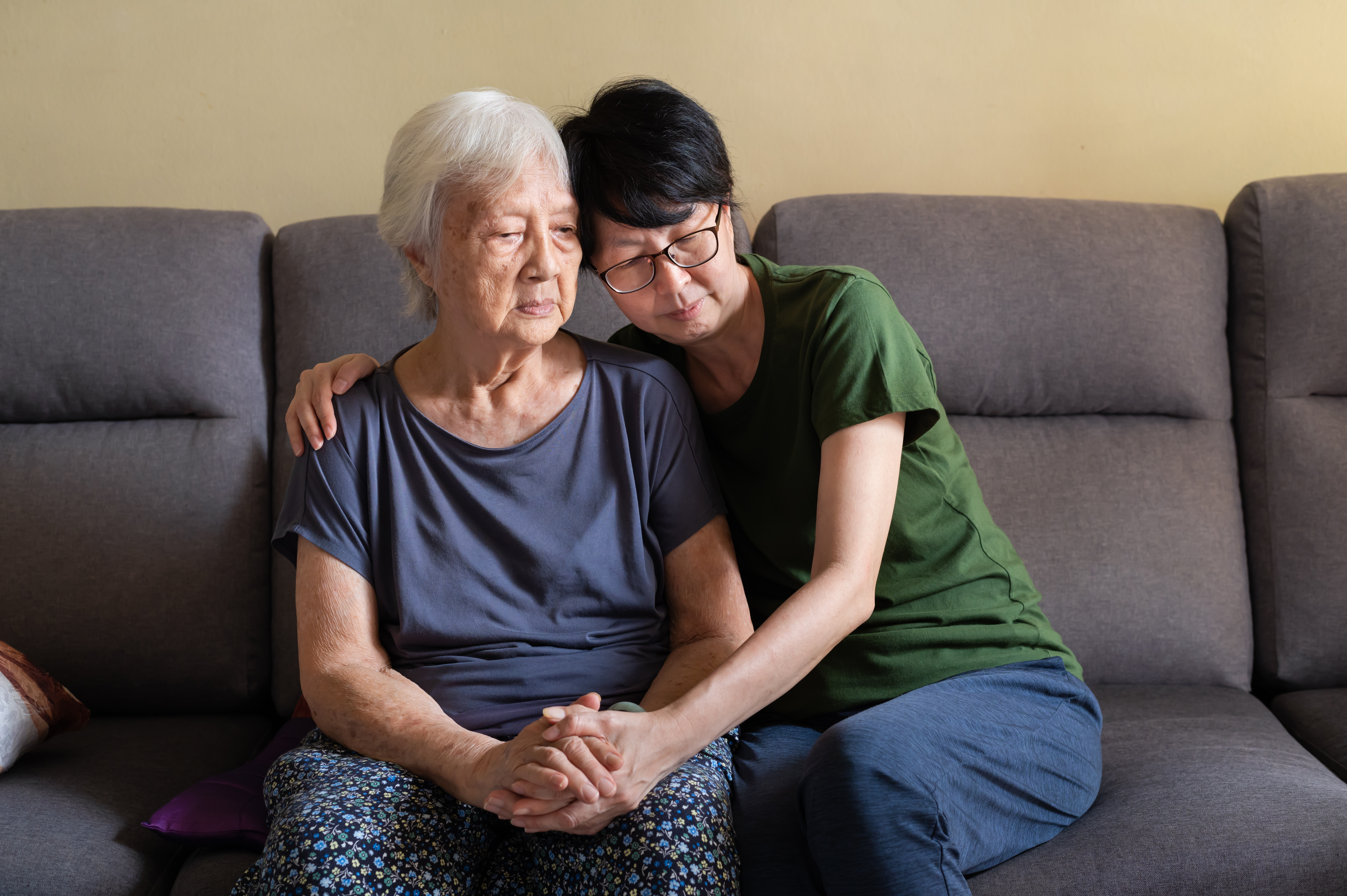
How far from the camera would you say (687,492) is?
1.37 meters

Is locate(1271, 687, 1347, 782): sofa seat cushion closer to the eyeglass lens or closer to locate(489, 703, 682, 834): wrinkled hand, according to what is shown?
locate(489, 703, 682, 834): wrinkled hand

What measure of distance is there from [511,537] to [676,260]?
0.44 metres

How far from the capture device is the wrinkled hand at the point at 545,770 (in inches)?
40.7

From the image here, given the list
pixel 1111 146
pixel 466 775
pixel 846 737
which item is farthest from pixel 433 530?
pixel 1111 146

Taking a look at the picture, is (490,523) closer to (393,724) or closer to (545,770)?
(393,724)

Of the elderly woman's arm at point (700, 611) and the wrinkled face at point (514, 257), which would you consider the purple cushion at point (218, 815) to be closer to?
the elderly woman's arm at point (700, 611)

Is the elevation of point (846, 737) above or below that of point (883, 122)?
below

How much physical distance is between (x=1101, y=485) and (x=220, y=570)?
5.22ft

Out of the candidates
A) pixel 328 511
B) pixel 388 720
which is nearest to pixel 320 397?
pixel 328 511

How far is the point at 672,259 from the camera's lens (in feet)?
4.21

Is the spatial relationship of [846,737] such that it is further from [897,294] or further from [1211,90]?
[1211,90]

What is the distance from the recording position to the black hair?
124 centimetres

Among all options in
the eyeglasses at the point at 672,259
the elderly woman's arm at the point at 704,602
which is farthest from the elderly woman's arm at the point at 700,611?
the eyeglasses at the point at 672,259

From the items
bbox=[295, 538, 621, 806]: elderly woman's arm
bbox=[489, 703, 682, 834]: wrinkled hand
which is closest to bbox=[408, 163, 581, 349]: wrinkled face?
bbox=[295, 538, 621, 806]: elderly woman's arm
